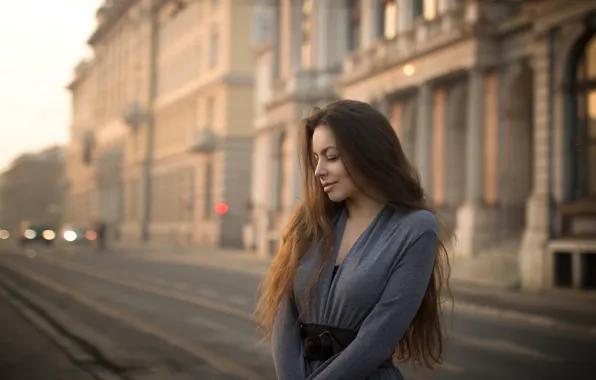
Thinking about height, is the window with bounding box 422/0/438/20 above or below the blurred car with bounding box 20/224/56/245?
above

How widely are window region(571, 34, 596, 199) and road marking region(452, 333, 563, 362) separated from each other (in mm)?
9675

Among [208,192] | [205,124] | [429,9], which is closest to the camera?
[429,9]

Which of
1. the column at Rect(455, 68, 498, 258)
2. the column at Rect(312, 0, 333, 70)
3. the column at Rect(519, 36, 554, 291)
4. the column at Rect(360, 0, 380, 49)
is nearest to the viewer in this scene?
the column at Rect(519, 36, 554, 291)

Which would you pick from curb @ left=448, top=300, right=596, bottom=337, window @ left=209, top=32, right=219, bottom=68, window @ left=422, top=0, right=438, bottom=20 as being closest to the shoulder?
curb @ left=448, top=300, right=596, bottom=337

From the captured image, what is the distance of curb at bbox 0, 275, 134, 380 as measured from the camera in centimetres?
948

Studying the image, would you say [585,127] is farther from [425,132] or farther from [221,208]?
[221,208]

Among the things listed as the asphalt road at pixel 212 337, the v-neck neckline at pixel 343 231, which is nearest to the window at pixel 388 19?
the asphalt road at pixel 212 337

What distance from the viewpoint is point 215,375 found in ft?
29.8

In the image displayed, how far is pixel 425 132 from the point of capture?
2908 cm

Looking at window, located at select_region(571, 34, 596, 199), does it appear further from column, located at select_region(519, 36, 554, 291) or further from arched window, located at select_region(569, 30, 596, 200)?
column, located at select_region(519, 36, 554, 291)

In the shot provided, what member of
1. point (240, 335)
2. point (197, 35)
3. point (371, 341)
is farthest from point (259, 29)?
point (371, 341)

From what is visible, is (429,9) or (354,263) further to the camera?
(429,9)

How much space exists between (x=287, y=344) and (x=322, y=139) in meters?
0.64

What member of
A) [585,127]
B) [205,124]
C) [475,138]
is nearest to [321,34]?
[475,138]
